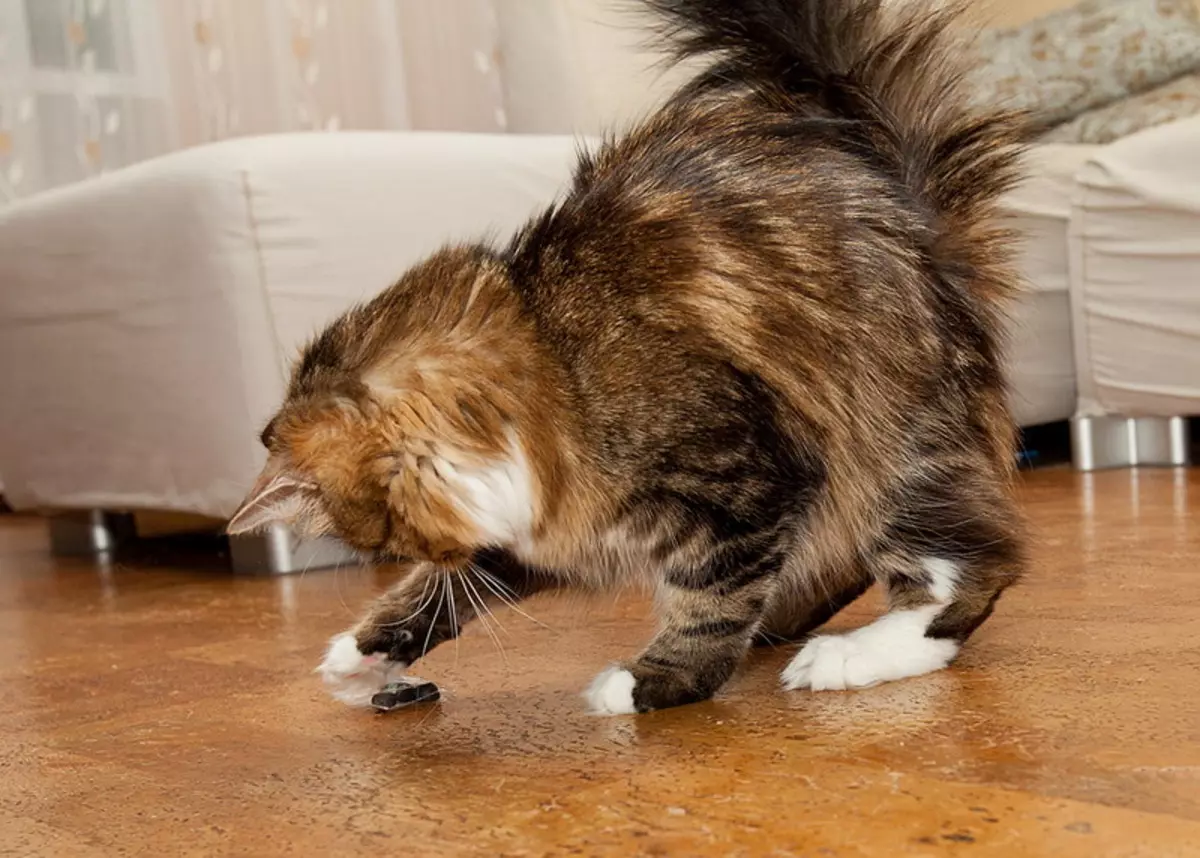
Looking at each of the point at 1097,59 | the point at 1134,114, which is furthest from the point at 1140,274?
the point at 1097,59

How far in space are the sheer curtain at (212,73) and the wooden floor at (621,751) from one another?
7.13ft

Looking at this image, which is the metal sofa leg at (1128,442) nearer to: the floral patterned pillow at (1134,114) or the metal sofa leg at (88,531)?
the floral patterned pillow at (1134,114)

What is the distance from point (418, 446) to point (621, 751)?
0.32 m

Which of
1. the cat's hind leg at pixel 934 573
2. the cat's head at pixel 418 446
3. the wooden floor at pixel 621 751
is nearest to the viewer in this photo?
the wooden floor at pixel 621 751

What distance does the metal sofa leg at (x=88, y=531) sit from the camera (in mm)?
3336

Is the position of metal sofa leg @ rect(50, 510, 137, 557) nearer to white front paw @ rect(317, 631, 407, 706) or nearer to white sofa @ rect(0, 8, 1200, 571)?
white sofa @ rect(0, 8, 1200, 571)

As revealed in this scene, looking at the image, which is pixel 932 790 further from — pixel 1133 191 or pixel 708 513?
pixel 1133 191

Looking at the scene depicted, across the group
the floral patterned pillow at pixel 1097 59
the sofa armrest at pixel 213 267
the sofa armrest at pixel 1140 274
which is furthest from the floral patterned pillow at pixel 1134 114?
the sofa armrest at pixel 213 267

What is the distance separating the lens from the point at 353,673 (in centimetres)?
152

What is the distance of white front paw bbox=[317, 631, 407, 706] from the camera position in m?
1.51

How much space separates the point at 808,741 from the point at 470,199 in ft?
5.51

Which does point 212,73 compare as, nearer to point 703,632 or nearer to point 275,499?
point 275,499

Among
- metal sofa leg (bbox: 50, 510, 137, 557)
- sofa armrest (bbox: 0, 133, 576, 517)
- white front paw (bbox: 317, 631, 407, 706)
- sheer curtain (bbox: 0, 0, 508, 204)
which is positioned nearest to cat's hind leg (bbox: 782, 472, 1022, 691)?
white front paw (bbox: 317, 631, 407, 706)

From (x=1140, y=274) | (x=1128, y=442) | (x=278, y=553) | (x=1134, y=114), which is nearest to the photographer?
(x=278, y=553)
